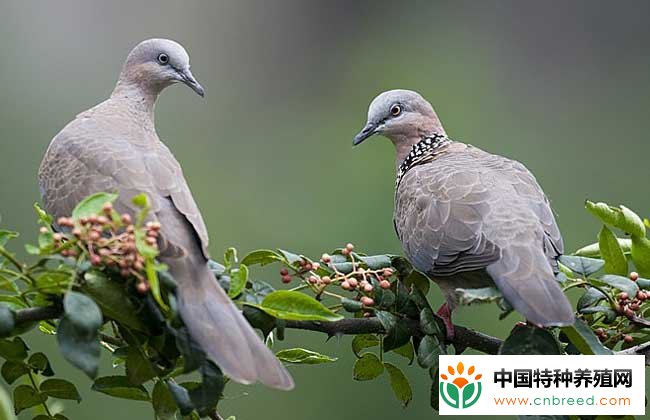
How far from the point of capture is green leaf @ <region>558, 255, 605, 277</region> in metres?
1.57

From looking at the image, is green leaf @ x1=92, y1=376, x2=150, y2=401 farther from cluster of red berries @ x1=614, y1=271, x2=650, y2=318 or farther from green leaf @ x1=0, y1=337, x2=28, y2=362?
cluster of red berries @ x1=614, y1=271, x2=650, y2=318

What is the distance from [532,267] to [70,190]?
0.73 m

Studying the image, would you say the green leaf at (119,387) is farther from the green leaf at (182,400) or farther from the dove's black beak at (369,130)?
the dove's black beak at (369,130)

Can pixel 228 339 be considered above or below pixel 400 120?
below

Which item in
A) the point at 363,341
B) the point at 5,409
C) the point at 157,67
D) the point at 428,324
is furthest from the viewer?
the point at 157,67

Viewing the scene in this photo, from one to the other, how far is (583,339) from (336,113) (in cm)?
325

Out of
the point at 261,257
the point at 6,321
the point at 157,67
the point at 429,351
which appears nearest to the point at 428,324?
the point at 429,351

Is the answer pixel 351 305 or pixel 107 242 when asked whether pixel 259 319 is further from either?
pixel 107 242

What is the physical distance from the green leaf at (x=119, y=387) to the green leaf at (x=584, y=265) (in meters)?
0.65

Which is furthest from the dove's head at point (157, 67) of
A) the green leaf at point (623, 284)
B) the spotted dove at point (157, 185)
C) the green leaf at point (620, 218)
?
the green leaf at point (623, 284)

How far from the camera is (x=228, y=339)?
130 centimetres

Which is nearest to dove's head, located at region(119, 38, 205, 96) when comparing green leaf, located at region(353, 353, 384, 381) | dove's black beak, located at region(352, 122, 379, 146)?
dove's black beak, located at region(352, 122, 379, 146)

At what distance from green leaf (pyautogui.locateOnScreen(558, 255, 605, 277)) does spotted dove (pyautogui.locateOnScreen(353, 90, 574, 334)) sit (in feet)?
0.12

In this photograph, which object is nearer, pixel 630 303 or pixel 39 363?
pixel 39 363
